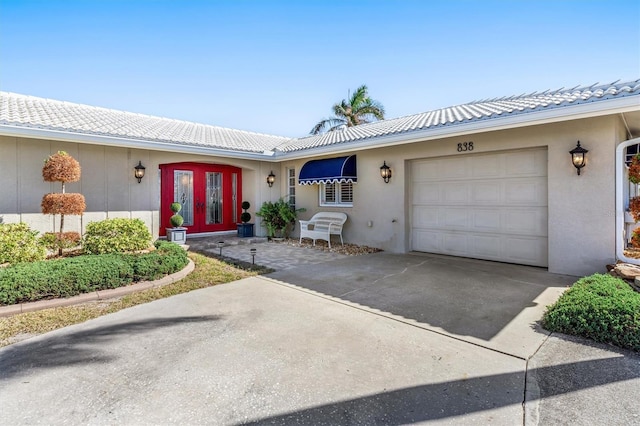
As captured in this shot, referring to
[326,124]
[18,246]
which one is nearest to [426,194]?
[18,246]

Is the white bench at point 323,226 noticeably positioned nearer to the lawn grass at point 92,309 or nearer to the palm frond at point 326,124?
the lawn grass at point 92,309

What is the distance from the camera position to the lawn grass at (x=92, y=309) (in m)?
5.39

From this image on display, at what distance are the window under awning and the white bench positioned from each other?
157cm

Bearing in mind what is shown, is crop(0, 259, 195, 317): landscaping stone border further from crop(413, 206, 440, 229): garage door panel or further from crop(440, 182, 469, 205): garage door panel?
crop(440, 182, 469, 205): garage door panel

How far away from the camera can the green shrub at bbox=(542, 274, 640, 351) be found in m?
4.67

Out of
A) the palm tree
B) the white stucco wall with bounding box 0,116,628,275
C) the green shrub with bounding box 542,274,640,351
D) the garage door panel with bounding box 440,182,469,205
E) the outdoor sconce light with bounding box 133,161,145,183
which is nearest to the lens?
the green shrub with bounding box 542,274,640,351

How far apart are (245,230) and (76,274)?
32.6 ft

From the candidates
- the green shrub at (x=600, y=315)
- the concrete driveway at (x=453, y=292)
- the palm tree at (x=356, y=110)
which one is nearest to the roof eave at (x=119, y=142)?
the concrete driveway at (x=453, y=292)

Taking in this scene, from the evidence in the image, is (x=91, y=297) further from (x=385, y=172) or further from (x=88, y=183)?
(x=385, y=172)

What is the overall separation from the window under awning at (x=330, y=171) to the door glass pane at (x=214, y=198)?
5.01 meters

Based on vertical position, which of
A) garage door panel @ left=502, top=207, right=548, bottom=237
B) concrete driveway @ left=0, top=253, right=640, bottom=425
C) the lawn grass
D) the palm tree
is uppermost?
the palm tree

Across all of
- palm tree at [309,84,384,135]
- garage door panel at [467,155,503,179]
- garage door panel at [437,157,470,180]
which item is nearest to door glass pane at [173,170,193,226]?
garage door panel at [437,157,470,180]

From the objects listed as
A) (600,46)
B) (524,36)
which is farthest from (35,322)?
(600,46)

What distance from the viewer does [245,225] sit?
16750 millimetres
